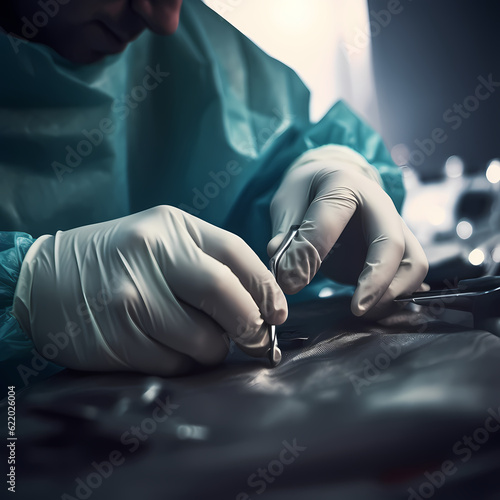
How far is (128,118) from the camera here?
109cm

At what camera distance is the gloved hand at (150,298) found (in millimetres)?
619

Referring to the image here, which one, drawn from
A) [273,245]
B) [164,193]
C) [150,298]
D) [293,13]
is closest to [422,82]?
[293,13]

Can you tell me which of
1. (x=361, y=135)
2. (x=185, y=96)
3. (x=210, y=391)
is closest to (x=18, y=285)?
(x=210, y=391)

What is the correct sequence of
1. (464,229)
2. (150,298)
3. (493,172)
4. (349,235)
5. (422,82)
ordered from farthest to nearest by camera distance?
1. (422,82)
2. (493,172)
3. (464,229)
4. (349,235)
5. (150,298)

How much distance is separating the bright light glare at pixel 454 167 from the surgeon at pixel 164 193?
0.26 meters

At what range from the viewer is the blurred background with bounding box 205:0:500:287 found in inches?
54.2

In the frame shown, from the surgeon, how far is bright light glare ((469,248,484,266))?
0.24m

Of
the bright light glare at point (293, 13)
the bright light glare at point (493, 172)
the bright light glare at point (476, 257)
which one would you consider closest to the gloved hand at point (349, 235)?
the bright light glare at point (476, 257)

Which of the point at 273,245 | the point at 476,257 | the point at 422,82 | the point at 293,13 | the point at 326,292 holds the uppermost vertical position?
the point at 293,13

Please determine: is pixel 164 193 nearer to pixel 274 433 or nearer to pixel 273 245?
pixel 273 245

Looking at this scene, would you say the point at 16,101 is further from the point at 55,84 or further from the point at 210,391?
the point at 210,391

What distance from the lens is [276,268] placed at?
761 millimetres

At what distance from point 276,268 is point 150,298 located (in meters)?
0.21

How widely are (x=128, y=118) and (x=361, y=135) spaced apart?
64cm
